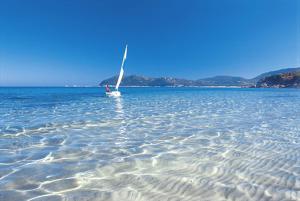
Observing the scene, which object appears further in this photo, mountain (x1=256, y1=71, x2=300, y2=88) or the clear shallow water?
mountain (x1=256, y1=71, x2=300, y2=88)

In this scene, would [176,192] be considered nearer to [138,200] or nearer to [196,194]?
[196,194]

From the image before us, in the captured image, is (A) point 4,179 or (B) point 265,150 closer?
(A) point 4,179

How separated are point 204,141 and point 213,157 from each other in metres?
2.07

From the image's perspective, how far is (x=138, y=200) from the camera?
177 inches

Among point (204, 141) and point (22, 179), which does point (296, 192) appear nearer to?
point (204, 141)

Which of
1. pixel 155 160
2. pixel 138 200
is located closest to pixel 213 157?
pixel 155 160

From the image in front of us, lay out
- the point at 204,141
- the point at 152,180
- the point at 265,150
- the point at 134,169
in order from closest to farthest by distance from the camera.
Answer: the point at 152,180 < the point at 134,169 < the point at 265,150 < the point at 204,141

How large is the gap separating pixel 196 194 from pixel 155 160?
92.1 inches

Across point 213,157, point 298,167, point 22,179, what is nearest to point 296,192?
point 298,167

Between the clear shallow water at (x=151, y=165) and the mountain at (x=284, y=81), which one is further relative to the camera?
the mountain at (x=284, y=81)

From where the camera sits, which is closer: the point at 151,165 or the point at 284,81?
the point at 151,165

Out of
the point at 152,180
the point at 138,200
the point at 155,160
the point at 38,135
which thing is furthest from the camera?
the point at 38,135

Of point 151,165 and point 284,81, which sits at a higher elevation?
point 284,81

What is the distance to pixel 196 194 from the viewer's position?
468 cm
